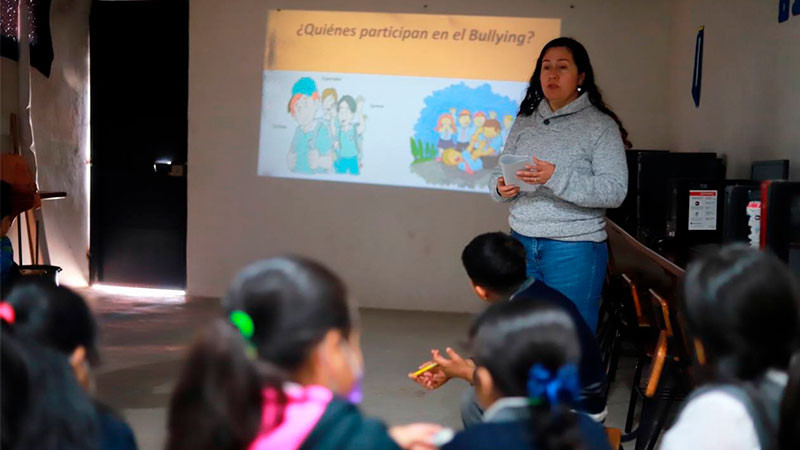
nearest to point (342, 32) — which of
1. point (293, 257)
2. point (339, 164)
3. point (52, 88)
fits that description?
point (339, 164)

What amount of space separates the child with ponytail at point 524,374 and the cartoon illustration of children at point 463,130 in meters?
4.31

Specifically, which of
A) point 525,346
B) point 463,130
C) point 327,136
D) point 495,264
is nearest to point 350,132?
point 327,136

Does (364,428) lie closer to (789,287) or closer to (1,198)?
(789,287)

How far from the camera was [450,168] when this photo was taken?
570cm

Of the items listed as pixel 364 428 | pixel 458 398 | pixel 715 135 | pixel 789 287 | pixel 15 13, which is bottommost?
pixel 458 398

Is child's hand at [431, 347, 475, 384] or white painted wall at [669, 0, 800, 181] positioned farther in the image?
white painted wall at [669, 0, 800, 181]

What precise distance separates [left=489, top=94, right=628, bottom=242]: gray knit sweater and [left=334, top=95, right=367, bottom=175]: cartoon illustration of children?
10.4 feet

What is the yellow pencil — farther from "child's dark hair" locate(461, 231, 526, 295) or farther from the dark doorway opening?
the dark doorway opening

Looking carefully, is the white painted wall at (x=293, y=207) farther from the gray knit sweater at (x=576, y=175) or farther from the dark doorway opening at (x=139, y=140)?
the gray knit sweater at (x=576, y=175)

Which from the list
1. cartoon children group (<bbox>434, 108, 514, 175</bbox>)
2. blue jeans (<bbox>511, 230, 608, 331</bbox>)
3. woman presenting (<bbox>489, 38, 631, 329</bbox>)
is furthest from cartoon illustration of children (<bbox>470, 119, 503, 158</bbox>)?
blue jeans (<bbox>511, 230, 608, 331</bbox>)

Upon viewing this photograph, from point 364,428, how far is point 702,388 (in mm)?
549

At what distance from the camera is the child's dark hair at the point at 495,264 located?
7.36 feet

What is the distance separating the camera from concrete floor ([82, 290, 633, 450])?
3418 millimetres

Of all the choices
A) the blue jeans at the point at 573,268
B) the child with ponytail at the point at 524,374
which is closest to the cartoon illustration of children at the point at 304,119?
the blue jeans at the point at 573,268
